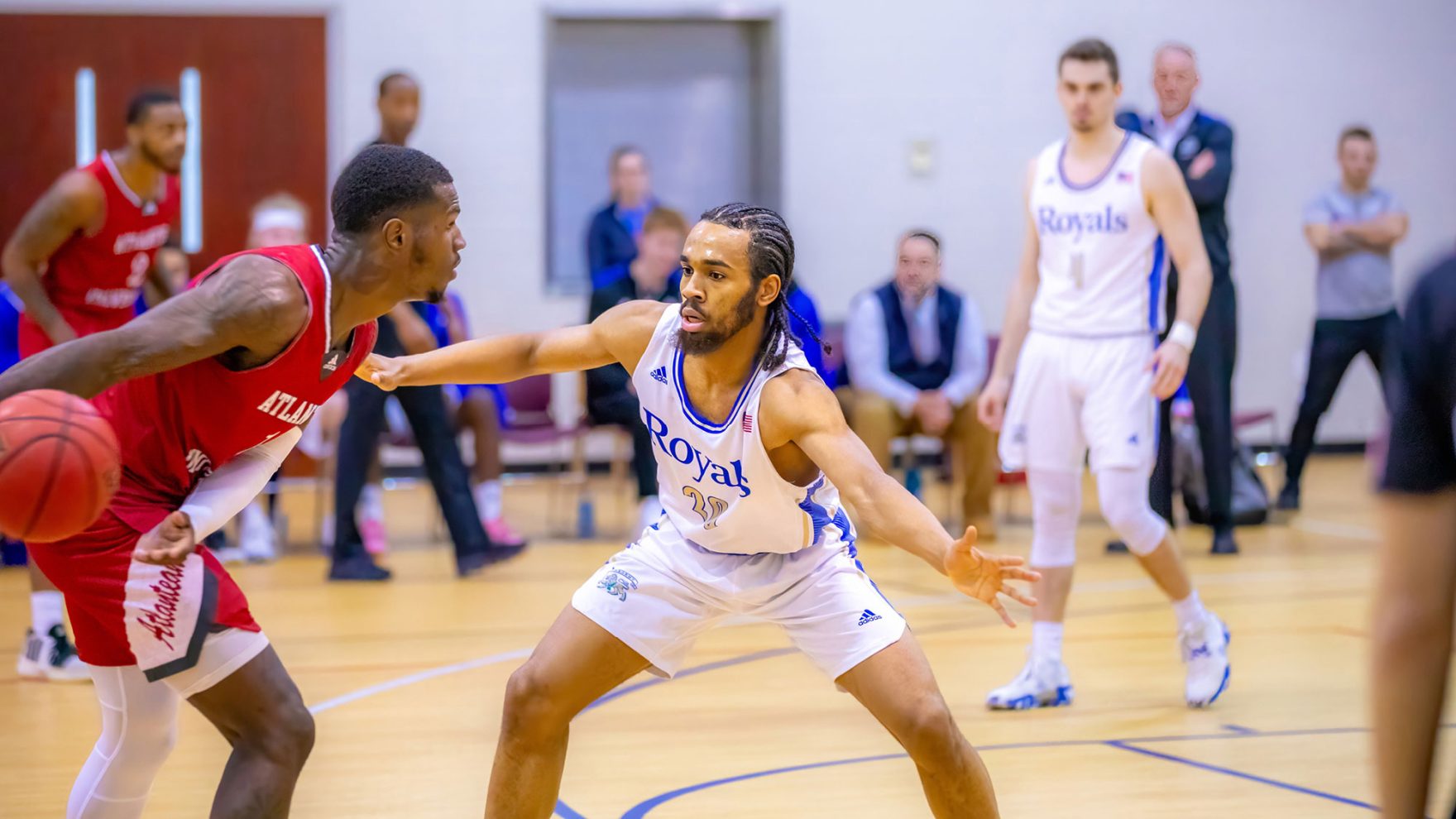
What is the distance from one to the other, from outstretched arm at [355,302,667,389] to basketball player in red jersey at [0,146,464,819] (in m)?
0.39

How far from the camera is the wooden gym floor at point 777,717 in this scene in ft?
14.1

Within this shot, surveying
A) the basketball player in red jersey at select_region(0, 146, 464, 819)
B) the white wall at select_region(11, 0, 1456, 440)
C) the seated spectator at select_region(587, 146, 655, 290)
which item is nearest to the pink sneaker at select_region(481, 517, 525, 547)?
the seated spectator at select_region(587, 146, 655, 290)

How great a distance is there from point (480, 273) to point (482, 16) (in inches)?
74.4

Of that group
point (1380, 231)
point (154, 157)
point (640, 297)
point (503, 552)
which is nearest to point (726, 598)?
point (154, 157)

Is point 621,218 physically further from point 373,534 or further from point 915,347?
point 373,534

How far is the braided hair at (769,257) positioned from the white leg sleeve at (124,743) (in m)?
1.44

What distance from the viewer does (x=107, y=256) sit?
234 inches

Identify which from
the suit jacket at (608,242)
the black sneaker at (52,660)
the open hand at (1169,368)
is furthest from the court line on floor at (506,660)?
the suit jacket at (608,242)

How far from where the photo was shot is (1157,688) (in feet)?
18.3

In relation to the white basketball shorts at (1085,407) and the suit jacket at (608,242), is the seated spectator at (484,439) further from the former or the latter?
the white basketball shorts at (1085,407)

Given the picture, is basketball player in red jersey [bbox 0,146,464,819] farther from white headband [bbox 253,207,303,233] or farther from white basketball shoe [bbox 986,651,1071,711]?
white headband [bbox 253,207,303,233]

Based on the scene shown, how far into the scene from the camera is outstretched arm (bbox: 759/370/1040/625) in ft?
9.72

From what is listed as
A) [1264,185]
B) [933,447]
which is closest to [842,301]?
[933,447]

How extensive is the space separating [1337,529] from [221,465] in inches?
313
